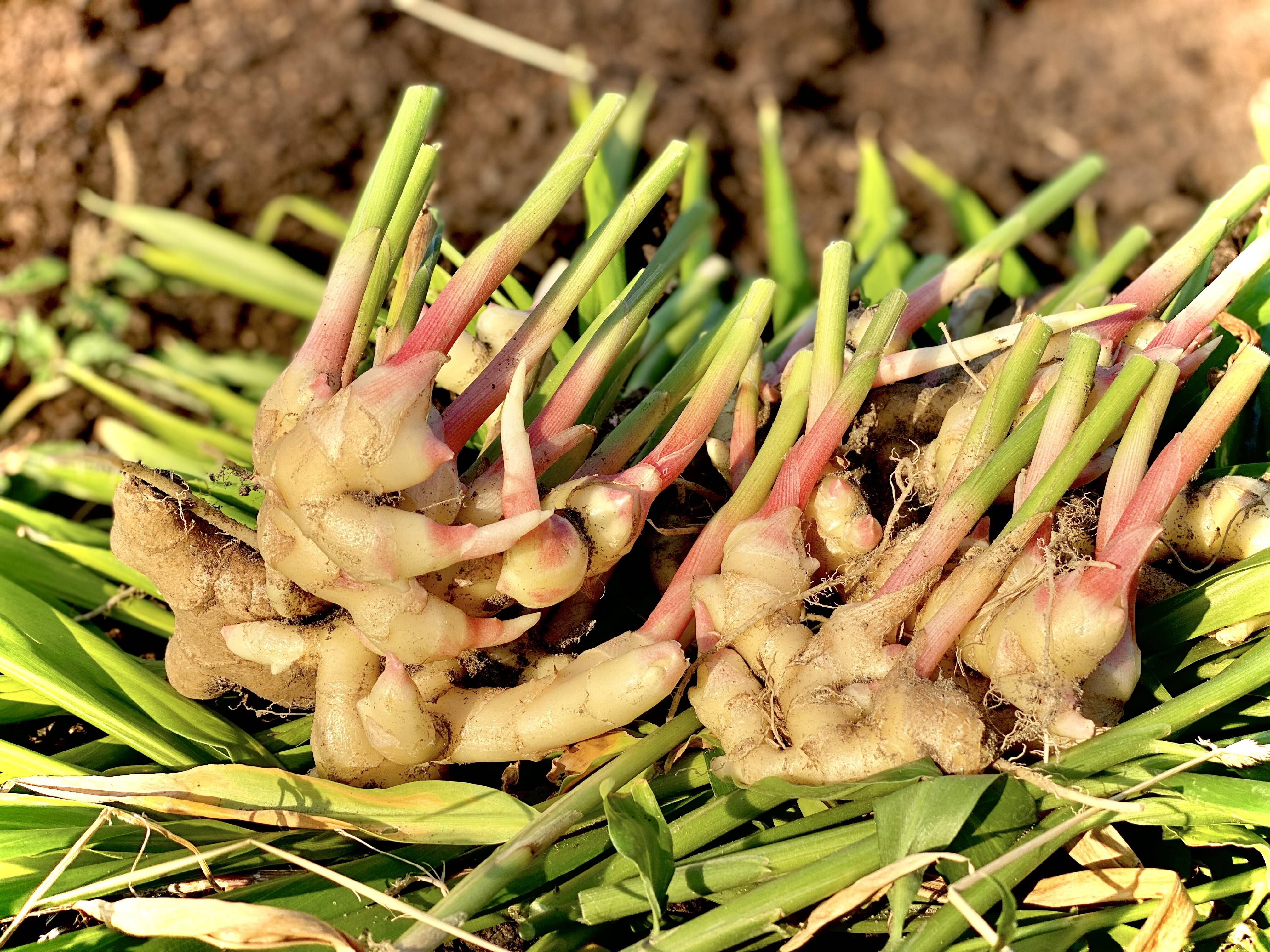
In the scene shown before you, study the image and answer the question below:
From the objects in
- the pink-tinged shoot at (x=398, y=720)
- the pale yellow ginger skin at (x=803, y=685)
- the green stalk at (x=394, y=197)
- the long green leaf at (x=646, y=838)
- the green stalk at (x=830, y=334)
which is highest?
the green stalk at (x=394, y=197)

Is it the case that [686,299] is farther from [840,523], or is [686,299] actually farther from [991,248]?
[840,523]

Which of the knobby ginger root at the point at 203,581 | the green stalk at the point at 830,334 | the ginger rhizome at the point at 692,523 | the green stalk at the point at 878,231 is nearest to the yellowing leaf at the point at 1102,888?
the ginger rhizome at the point at 692,523

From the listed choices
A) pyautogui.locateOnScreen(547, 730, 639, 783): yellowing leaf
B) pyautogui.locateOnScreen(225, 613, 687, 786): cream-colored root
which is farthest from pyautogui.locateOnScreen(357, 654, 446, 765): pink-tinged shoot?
pyautogui.locateOnScreen(547, 730, 639, 783): yellowing leaf

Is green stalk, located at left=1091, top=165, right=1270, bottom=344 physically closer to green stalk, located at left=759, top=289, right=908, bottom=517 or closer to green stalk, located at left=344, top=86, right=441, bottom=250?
green stalk, located at left=759, top=289, right=908, bottom=517

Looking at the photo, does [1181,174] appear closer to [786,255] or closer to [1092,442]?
[786,255]

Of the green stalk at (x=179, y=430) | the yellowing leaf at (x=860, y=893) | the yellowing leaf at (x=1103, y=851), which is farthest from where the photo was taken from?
the green stalk at (x=179, y=430)

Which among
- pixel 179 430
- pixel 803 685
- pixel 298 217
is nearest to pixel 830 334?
pixel 803 685

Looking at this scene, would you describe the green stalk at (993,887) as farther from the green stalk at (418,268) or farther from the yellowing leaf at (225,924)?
the green stalk at (418,268)
